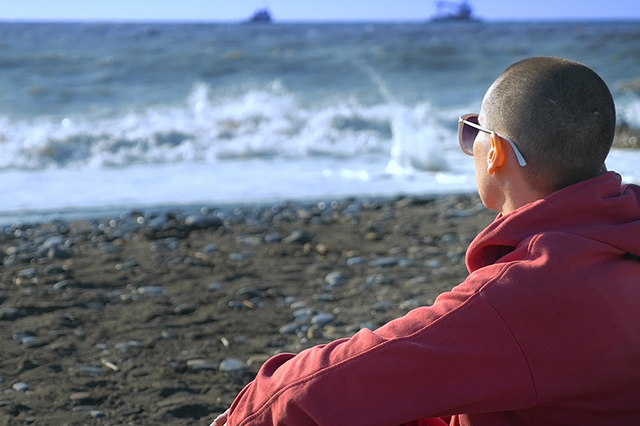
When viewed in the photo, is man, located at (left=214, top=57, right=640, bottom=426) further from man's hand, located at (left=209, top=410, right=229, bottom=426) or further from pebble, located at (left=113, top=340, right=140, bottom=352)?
pebble, located at (left=113, top=340, right=140, bottom=352)

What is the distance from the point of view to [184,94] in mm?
16266

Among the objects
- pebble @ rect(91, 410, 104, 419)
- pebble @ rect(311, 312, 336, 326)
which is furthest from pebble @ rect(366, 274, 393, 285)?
pebble @ rect(91, 410, 104, 419)

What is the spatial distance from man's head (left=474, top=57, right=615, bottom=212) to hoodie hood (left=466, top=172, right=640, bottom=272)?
0.05 meters

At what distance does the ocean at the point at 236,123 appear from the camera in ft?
25.0

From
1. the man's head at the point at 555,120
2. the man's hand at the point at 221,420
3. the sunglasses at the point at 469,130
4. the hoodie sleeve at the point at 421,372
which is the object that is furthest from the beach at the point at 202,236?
the man's head at the point at 555,120

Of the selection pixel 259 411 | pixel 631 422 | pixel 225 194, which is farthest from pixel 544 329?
pixel 225 194

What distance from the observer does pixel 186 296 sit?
4016 mm

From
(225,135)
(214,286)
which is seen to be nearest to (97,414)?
(214,286)

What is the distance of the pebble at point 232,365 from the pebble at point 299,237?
1.99m

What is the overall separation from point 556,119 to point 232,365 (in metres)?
2.08

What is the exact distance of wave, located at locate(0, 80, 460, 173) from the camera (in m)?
9.58

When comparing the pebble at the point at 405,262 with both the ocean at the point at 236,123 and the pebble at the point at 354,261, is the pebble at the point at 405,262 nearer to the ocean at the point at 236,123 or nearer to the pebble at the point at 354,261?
the pebble at the point at 354,261

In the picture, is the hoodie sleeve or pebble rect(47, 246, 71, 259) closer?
the hoodie sleeve

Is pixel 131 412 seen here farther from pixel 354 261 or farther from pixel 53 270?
pixel 354 261
